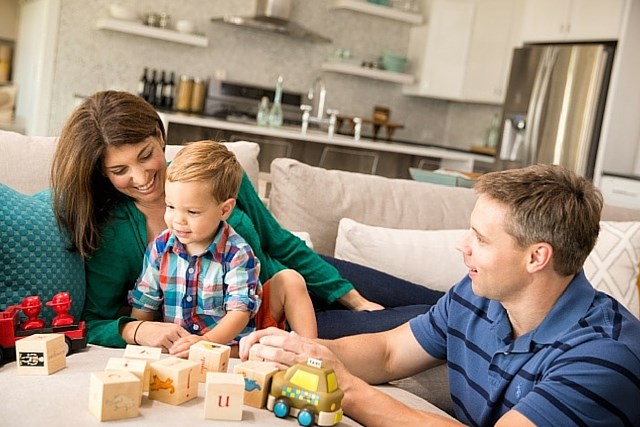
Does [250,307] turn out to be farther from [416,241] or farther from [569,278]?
[416,241]

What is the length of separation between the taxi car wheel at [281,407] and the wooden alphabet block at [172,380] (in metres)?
0.15

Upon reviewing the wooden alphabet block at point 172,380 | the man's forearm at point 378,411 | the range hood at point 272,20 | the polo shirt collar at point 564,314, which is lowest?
the man's forearm at point 378,411

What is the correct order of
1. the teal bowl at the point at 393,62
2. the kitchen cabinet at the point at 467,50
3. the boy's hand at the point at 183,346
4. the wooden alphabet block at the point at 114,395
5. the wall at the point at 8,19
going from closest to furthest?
the wooden alphabet block at the point at 114,395 < the boy's hand at the point at 183,346 < the wall at the point at 8,19 < the kitchen cabinet at the point at 467,50 < the teal bowl at the point at 393,62

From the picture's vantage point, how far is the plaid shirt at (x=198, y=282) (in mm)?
1915

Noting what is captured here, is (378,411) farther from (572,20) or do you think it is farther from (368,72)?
(368,72)

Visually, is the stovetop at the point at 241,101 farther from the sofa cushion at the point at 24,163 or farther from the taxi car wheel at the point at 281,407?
the taxi car wheel at the point at 281,407

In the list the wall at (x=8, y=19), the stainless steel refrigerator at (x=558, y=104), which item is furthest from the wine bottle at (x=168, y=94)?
the stainless steel refrigerator at (x=558, y=104)

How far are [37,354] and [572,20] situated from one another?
5.67 meters

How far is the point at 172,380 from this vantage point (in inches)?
55.9

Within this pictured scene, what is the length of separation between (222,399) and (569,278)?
72cm

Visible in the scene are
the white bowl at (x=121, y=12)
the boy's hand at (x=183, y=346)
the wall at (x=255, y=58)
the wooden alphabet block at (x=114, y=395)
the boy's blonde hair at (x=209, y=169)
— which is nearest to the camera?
the wooden alphabet block at (x=114, y=395)

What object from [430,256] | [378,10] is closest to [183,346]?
[430,256]

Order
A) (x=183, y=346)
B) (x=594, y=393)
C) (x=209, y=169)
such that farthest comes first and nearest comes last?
(x=209, y=169) < (x=183, y=346) < (x=594, y=393)

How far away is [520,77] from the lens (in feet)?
21.4
